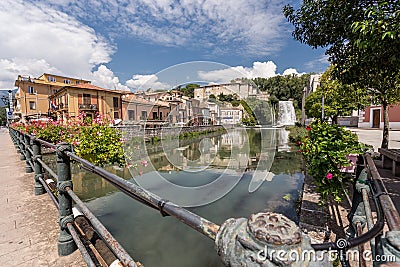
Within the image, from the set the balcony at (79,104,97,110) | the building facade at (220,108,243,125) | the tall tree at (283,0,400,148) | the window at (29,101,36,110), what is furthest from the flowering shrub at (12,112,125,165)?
the window at (29,101,36,110)

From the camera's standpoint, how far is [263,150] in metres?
13.2

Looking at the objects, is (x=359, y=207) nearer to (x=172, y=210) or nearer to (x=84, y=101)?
(x=172, y=210)

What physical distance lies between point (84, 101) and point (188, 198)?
72.9 feet

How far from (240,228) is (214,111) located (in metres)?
6.20

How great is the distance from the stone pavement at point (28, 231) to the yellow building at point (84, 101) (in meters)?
18.9

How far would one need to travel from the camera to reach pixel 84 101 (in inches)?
901

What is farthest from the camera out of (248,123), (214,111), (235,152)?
(235,152)

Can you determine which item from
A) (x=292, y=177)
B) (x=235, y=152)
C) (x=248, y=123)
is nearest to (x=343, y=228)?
(x=248, y=123)

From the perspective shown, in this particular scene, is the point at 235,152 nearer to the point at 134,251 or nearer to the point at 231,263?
the point at 134,251

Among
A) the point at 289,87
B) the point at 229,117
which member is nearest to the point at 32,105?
the point at 229,117

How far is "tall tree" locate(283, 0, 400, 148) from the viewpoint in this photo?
7.57 ft

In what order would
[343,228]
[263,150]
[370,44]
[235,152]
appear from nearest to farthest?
[370,44] < [343,228] < [235,152] < [263,150]

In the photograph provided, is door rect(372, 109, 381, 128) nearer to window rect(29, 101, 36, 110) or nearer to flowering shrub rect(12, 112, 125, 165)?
flowering shrub rect(12, 112, 125, 165)

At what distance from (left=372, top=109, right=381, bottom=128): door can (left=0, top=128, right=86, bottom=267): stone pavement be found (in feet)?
99.9
